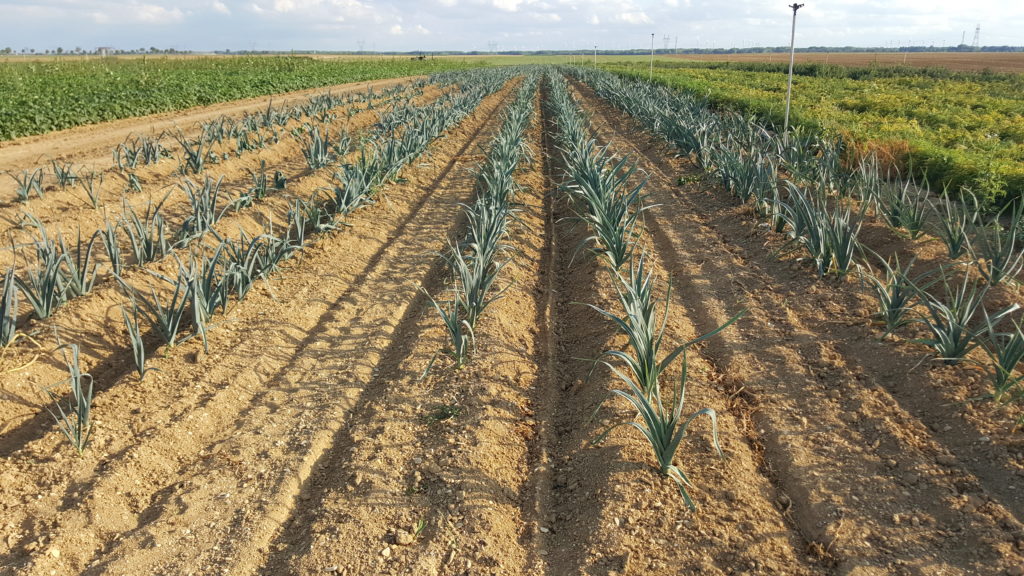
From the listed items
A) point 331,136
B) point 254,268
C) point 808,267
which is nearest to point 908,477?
point 808,267

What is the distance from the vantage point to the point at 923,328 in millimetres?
3686

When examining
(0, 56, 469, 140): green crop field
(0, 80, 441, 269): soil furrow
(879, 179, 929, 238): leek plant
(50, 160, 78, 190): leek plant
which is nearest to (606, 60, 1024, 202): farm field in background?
(879, 179, 929, 238): leek plant

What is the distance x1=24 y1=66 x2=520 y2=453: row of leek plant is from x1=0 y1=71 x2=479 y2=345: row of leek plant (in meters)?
0.04

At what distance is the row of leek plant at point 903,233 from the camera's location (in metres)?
3.16

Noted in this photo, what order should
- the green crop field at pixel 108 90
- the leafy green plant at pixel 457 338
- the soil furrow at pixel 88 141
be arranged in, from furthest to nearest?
1. the green crop field at pixel 108 90
2. the soil furrow at pixel 88 141
3. the leafy green plant at pixel 457 338

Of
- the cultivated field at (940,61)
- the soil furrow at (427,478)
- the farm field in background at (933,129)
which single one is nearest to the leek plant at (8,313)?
the soil furrow at (427,478)

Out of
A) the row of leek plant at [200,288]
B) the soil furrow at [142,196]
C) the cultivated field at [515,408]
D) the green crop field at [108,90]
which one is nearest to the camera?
the cultivated field at [515,408]

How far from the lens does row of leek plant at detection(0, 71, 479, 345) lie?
12.0 feet

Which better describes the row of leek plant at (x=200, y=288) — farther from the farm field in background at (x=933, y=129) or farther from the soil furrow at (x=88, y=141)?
the farm field in background at (x=933, y=129)

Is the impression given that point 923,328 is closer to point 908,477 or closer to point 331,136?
point 908,477

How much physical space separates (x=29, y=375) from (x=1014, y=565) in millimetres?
4418

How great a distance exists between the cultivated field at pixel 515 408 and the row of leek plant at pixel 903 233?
37 mm

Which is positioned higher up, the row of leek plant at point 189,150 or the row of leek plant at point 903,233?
the row of leek plant at point 189,150

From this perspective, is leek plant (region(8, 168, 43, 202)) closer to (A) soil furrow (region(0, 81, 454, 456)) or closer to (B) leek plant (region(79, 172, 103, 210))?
(B) leek plant (region(79, 172, 103, 210))
